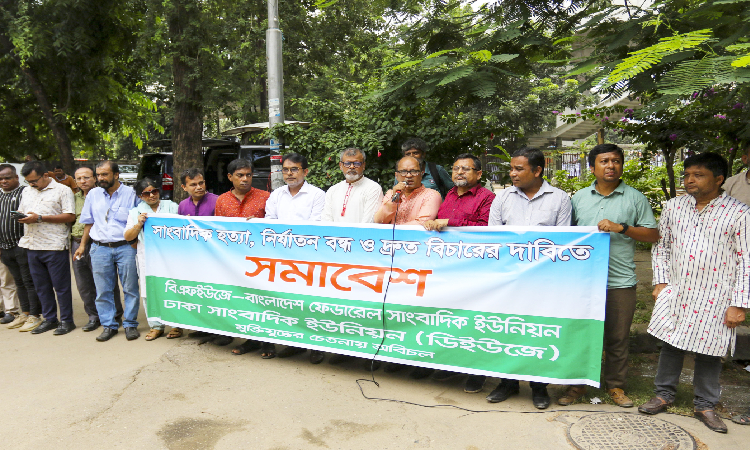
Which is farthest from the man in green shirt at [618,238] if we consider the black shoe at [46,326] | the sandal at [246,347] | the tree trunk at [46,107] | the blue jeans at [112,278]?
the tree trunk at [46,107]

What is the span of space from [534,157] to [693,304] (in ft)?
4.66

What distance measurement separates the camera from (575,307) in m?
3.84

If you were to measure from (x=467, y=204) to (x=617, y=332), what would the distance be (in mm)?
1413

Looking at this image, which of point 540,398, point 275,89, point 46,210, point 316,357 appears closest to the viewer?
point 540,398

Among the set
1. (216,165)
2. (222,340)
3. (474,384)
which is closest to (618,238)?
(474,384)

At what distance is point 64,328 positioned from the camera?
239 inches

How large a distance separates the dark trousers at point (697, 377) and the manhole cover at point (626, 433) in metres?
0.25

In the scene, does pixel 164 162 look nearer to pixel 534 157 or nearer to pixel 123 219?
pixel 123 219

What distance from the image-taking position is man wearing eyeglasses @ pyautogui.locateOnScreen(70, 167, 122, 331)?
6.09m

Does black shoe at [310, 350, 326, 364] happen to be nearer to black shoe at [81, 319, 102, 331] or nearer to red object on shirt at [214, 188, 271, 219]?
red object on shirt at [214, 188, 271, 219]

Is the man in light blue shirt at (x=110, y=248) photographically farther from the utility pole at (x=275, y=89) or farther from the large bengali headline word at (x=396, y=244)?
the utility pole at (x=275, y=89)

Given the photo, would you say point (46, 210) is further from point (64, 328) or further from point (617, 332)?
point (617, 332)

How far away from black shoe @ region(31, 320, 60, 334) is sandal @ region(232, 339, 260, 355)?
2.40 meters

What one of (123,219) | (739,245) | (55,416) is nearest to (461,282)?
(739,245)
